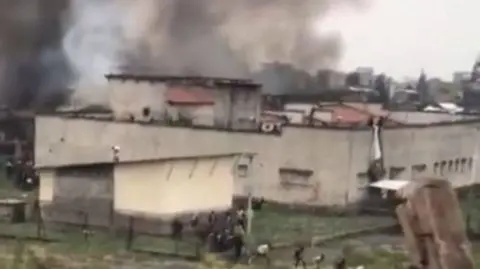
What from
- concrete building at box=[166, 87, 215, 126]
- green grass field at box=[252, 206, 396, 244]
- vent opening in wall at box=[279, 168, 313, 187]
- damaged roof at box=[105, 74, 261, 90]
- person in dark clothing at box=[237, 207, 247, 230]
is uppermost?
damaged roof at box=[105, 74, 261, 90]

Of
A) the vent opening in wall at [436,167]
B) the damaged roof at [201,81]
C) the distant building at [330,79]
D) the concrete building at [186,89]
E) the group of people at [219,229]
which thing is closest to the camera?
the group of people at [219,229]

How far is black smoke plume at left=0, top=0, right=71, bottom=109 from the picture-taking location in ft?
A: 59.5

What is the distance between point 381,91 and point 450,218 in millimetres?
21056

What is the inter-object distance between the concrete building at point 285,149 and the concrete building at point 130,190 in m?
1.33

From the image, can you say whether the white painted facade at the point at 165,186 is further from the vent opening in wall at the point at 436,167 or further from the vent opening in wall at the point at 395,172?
the vent opening in wall at the point at 436,167

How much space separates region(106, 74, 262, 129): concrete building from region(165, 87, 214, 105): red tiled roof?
1.4 inches

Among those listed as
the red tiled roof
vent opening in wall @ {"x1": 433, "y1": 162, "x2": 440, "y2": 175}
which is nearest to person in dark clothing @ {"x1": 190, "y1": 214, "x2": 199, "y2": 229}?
the red tiled roof

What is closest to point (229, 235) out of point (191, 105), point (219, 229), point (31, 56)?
point (219, 229)

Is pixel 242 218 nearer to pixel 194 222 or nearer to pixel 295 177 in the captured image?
pixel 194 222

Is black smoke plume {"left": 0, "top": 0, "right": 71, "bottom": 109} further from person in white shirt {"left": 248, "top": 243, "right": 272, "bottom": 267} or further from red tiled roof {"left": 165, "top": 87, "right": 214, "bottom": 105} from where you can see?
person in white shirt {"left": 248, "top": 243, "right": 272, "bottom": 267}

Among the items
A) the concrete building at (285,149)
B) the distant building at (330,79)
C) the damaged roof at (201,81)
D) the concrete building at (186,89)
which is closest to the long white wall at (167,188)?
the concrete building at (285,149)

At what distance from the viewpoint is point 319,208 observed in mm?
10609

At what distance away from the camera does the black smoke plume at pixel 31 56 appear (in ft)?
59.5

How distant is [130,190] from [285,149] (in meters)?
2.93
